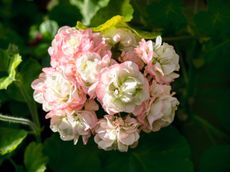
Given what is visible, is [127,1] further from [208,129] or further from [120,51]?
[208,129]

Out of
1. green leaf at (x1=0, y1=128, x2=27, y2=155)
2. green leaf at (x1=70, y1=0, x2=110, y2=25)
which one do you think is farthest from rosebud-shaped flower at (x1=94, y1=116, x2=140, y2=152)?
Answer: green leaf at (x1=70, y1=0, x2=110, y2=25)

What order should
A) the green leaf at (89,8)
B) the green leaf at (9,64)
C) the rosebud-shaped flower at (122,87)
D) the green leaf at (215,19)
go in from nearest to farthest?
the rosebud-shaped flower at (122,87) → the green leaf at (9,64) → the green leaf at (215,19) → the green leaf at (89,8)

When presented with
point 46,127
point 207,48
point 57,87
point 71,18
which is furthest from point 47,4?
point 57,87

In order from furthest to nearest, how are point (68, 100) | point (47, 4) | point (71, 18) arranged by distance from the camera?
1. point (47, 4)
2. point (71, 18)
3. point (68, 100)

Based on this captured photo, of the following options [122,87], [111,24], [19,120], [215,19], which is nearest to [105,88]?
[122,87]

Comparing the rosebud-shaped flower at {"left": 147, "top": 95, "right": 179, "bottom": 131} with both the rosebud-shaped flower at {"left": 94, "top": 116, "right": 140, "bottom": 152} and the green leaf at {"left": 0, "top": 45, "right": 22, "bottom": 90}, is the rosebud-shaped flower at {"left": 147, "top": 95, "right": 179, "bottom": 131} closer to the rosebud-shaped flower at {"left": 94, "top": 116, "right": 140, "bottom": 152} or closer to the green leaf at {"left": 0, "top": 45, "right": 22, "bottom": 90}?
the rosebud-shaped flower at {"left": 94, "top": 116, "right": 140, "bottom": 152}

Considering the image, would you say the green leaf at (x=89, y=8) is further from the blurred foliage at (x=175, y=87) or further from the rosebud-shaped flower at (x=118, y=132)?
the rosebud-shaped flower at (x=118, y=132)

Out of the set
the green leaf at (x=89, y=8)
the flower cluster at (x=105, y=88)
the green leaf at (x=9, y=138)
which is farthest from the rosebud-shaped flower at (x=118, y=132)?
the green leaf at (x=89, y=8)
